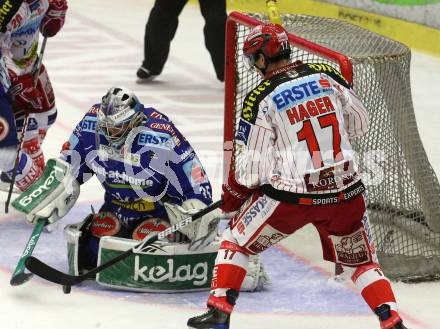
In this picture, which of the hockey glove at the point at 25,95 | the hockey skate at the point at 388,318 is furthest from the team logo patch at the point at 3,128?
the hockey skate at the point at 388,318

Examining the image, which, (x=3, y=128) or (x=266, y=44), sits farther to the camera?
(x=3, y=128)

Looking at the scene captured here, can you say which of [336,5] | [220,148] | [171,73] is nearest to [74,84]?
[171,73]

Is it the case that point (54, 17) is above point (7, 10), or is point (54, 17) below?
below

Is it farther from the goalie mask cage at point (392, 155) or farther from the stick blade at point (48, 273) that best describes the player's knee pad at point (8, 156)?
the goalie mask cage at point (392, 155)

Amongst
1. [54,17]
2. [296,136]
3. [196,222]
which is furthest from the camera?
[54,17]

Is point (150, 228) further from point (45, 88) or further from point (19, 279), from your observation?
point (45, 88)

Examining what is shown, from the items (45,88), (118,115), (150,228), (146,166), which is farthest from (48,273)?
(45,88)

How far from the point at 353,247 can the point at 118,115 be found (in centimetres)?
119

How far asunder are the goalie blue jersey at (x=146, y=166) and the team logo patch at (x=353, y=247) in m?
0.79

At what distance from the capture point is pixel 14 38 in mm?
6555

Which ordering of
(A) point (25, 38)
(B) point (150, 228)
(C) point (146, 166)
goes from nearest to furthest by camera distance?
(C) point (146, 166) < (B) point (150, 228) < (A) point (25, 38)

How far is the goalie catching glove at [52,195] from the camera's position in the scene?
5.53m

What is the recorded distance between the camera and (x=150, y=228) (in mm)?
5500

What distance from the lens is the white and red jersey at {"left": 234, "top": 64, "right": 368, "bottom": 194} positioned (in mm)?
4648
